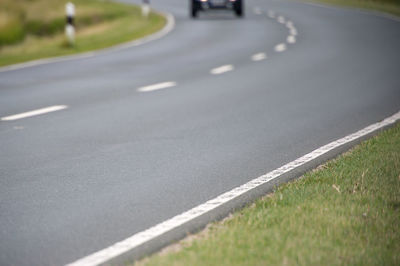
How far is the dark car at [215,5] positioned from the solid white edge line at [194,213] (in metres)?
21.5

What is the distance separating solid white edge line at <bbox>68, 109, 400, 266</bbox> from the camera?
15.1 feet

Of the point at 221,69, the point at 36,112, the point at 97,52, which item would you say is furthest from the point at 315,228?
the point at 97,52

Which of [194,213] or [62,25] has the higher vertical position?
[194,213]

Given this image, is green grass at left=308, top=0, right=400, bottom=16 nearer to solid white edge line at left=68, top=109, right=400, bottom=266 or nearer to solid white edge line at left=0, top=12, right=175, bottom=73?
solid white edge line at left=0, top=12, right=175, bottom=73

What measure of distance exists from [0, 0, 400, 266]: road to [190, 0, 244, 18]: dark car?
9.73m

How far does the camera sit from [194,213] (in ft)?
18.0

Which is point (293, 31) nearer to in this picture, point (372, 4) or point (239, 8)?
point (239, 8)

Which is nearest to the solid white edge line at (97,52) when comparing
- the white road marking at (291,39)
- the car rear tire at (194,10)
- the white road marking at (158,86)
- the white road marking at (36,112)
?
the car rear tire at (194,10)

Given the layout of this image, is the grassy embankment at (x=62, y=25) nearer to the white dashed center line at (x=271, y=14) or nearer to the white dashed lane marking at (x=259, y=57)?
the white dashed center line at (x=271, y=14)

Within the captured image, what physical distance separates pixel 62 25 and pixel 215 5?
8.23 meters

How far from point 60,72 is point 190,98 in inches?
187

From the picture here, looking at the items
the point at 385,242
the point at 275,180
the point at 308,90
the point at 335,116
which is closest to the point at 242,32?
the point at 308,90

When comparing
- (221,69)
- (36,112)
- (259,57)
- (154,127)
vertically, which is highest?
(154,127)

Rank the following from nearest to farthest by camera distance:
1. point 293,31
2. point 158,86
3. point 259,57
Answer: point 158,86 → point 259,57 → point 293,31
